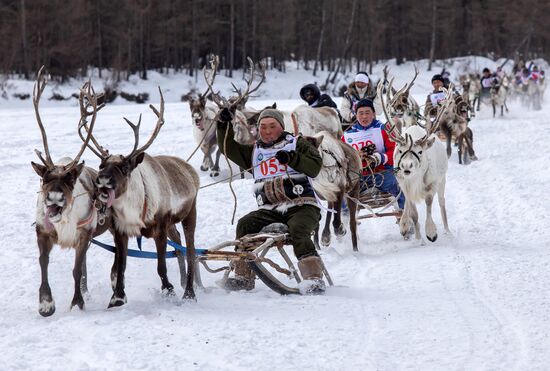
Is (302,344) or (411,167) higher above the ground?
(411,167)

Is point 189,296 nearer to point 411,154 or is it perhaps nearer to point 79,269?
point 79,269

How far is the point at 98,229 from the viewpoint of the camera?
555 centimetres

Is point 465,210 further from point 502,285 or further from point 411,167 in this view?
point 502,285

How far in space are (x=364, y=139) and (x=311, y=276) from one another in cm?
334

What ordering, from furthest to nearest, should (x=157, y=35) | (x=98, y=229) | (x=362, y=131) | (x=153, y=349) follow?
1. (x=157, y=35)
2. (x=362, y=131)
3. (x=98, y=229)
4. (x=153, y=349)

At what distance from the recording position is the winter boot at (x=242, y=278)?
618 cm

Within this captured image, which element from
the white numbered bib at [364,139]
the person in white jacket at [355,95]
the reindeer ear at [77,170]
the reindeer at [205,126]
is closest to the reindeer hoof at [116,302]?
the reindeer ear at [77,170]

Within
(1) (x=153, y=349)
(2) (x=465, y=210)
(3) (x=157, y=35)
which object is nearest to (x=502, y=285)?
(1) (x=153, y=349)

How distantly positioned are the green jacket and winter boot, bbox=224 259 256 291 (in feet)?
2.86

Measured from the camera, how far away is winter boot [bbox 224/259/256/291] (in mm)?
6180

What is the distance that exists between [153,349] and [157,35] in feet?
144

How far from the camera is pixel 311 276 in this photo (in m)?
5.95

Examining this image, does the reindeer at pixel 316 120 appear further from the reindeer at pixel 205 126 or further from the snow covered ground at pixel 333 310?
the snow covered ground at pixel 333 310

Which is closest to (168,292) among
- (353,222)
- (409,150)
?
(353,222)
